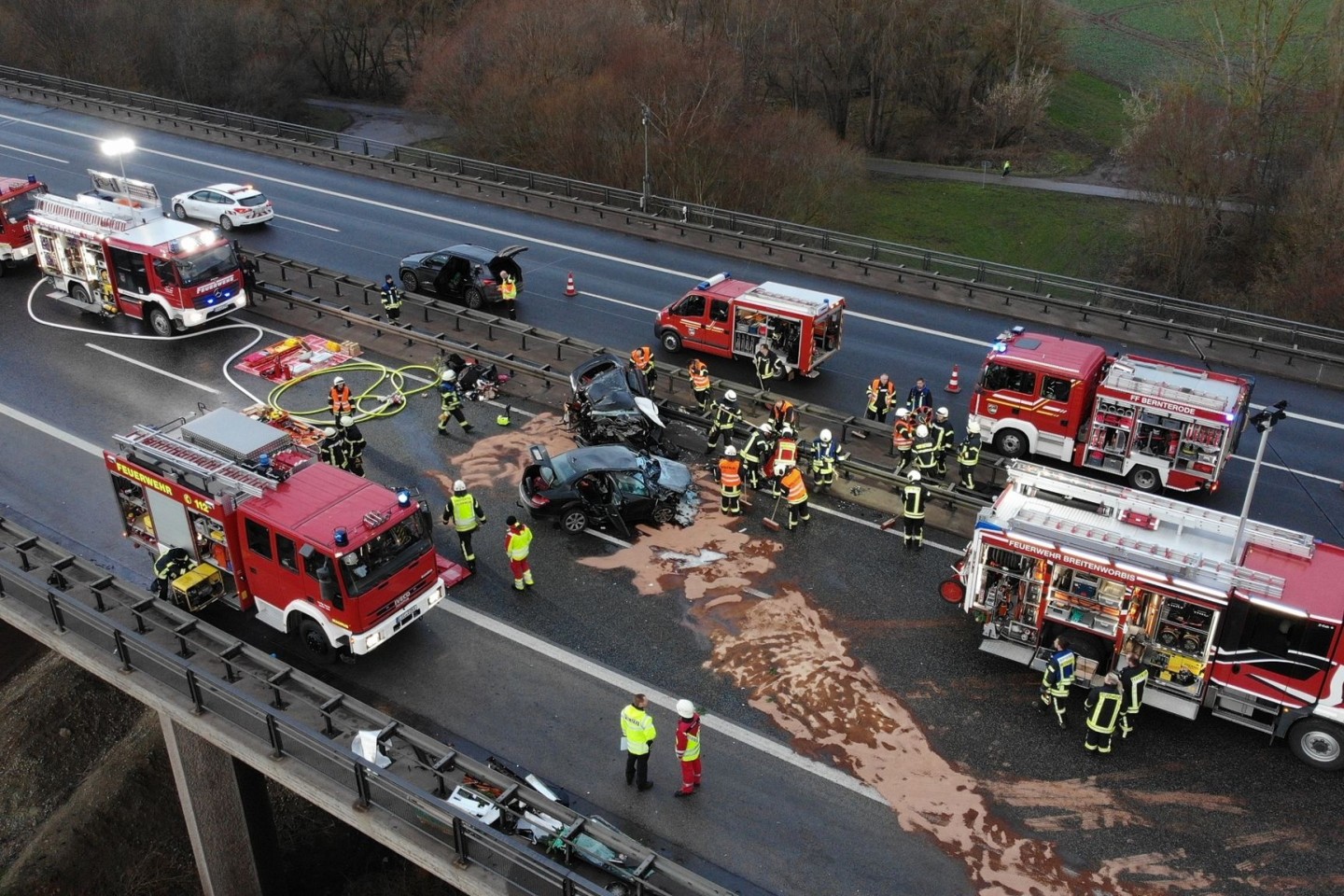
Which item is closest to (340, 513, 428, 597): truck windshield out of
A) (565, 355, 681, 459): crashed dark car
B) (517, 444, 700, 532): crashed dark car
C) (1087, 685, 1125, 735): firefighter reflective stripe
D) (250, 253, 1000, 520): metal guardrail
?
(517, 444, 700, 532): crashed dark car

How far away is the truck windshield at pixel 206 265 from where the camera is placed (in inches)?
992

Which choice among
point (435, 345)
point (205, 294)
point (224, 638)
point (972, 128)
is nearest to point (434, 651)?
point (224, 638)

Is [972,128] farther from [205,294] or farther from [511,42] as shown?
[205,294]

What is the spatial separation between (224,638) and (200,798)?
9.35 feet

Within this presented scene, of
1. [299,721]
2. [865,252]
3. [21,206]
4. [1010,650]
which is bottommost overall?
[865,252]

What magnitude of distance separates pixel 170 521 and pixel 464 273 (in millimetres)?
13812

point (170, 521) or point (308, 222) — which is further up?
point (308, 222)

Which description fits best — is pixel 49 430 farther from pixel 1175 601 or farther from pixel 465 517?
pixel 1175 601

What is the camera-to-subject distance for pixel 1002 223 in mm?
54906

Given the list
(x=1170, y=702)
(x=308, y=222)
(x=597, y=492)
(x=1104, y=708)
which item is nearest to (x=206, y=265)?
(x=308, y=222)

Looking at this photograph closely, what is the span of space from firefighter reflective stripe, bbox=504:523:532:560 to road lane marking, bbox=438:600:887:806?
1.07 meters

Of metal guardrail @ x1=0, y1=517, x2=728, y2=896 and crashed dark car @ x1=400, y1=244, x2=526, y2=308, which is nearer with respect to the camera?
metal guardrail @ x1=0, y1=517, x2=728, y2=896

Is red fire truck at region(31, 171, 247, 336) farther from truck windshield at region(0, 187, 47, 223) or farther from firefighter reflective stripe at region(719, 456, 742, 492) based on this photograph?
firefighter reflective stripe at region(719, 456, 742, 492)

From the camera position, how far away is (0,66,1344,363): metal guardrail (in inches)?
1083
